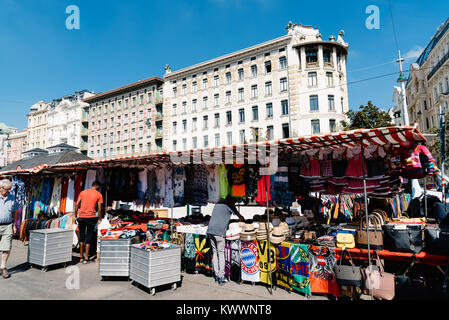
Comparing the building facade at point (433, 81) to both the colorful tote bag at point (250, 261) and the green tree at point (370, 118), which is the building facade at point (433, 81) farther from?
the colorful tote bag at point (250, 261)

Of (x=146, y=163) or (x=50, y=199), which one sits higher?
(x=146, y=163)

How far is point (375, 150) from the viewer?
547 cm

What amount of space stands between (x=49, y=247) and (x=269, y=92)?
1147 inches

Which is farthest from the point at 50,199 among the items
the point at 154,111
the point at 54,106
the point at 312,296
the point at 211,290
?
the point at 54,106

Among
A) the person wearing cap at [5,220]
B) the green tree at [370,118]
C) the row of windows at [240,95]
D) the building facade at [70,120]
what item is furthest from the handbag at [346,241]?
the building facade at [70,120]


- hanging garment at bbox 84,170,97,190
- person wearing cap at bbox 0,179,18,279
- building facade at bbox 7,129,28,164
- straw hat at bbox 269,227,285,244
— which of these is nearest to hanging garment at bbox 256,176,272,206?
straw hat at bbox 269,227,285,244

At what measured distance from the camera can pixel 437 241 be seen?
4176 millimetres

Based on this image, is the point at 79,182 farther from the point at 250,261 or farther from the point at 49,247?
the point at 250,261

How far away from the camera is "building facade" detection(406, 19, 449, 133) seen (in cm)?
3438

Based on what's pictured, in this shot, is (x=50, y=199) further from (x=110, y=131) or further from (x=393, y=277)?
(x=110, y=131)
